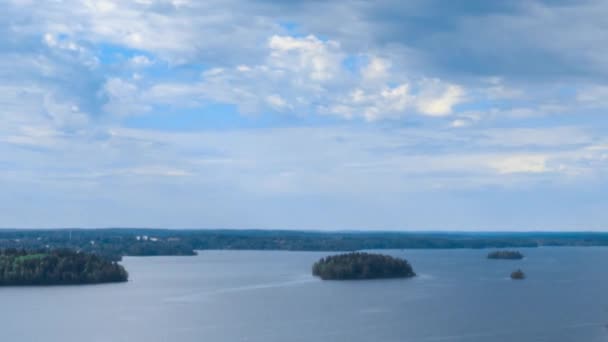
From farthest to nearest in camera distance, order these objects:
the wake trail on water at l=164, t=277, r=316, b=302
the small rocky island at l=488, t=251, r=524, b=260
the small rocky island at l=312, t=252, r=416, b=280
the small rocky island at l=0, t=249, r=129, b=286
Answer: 1. the small rocky island at l=488, t=251, r=524, b=260
2. the small rocky island at l=312, t=252, r=416, b=280
3. the small rocky island at l=0, t=249, r=129, b=286
4. the wake trail on water at l=164, t=277, r=316, b=302

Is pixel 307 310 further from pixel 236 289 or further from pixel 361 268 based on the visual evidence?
pixel 361 268

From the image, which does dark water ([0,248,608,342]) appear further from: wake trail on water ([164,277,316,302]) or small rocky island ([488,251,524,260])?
small rocky island ([488,251,524,260])

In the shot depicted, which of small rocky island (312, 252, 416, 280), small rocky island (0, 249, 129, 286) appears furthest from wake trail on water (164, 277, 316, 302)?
small rocky island (0, 249, 129, 286)

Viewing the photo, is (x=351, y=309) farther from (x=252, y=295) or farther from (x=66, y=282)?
(x=66, y=282)

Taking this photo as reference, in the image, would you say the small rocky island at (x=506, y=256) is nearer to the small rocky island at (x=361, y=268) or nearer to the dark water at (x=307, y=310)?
the dark water at (x=307, y=310)

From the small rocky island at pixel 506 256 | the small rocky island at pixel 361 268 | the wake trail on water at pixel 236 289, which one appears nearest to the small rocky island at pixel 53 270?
the wake trail on water at pixel 236 289
